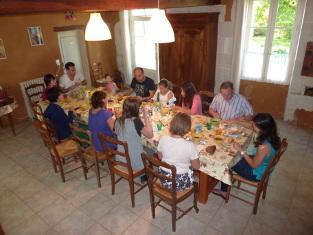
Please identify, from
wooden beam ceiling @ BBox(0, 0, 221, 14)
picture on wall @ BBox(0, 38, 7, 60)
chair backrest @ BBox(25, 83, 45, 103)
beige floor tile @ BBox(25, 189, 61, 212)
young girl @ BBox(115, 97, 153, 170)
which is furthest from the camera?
chair backrest @ BBox(25, 83, 45, 103)

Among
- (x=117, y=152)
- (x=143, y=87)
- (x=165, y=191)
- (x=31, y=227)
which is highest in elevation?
(x=143, y=87)

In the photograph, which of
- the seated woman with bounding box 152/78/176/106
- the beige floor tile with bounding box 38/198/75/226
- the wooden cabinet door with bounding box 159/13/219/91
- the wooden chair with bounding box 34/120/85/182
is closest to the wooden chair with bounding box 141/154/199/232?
the beige floor tile with bounding box 38/198/75/226

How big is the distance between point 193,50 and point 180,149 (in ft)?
10.3

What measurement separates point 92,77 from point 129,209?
4.87 m

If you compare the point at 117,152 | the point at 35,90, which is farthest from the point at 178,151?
the point at 35,90

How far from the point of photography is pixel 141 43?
6.89m

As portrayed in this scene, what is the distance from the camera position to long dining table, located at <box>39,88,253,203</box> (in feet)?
8.49

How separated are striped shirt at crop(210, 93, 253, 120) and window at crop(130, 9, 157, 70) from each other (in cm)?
336

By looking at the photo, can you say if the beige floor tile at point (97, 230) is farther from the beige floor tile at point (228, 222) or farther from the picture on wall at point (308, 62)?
the picture on wall at point (308, 62)

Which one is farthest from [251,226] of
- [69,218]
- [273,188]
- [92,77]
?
[92,77]

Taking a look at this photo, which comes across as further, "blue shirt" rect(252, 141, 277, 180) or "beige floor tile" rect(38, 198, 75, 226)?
"beige floor tile" rect(38, 198, 75, 226)

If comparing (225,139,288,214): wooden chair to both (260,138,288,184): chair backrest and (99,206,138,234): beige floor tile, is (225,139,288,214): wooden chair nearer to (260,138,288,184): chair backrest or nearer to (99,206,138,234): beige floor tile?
(260,138,288,184): chair backrest

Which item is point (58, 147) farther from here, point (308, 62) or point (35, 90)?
point (308, 62)

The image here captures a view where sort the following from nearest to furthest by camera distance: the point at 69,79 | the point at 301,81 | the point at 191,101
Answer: the point at 191,101 < the point at 301,81 < the point at 69,79
